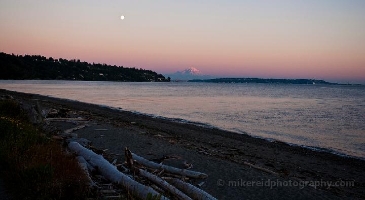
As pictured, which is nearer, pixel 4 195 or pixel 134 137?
pixel 4 195

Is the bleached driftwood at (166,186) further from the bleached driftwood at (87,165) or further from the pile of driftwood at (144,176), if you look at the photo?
the bleached driftwood at (87,165)

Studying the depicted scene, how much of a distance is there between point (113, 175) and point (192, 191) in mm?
1937

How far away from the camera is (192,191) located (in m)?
7.06

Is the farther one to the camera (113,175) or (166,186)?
(113,175)

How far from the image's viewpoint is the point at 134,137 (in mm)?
15555

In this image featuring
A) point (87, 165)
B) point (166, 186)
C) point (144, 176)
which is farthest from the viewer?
point (87, 165)

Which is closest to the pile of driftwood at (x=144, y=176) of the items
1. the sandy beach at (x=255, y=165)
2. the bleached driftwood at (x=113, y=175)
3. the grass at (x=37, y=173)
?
the bleached driftwood at (x=113, y=175)

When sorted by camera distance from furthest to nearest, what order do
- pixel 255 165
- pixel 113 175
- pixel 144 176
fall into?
pixel 255 165
pixel 144 176
pixel 113 175

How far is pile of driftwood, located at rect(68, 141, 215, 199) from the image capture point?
21.2ft

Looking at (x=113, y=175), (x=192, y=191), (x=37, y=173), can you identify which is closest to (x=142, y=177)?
(x=113, y=175)

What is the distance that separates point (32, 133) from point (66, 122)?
976cm

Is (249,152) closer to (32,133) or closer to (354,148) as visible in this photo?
(354,148)

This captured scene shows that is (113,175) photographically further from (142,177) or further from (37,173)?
(37,173)

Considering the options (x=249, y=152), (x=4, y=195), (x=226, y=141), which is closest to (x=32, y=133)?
(x=4, y=195)
